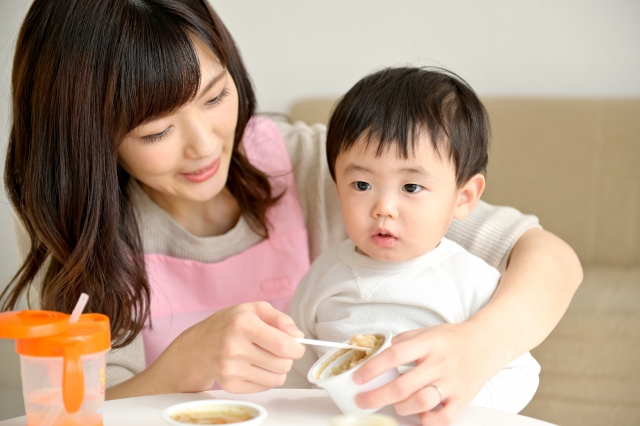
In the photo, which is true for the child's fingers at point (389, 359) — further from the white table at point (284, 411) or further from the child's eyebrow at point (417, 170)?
the child's eyebrow at point (417, 170)

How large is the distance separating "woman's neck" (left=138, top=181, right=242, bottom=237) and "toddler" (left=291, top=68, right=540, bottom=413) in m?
0.46

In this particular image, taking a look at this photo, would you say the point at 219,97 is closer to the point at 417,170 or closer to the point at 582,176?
the point at 417,170

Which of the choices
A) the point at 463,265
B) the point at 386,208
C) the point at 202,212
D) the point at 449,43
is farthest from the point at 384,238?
the point at 449,43

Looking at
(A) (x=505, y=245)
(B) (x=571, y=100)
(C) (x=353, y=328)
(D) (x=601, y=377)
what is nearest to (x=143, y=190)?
(C) (x=353, y=328)

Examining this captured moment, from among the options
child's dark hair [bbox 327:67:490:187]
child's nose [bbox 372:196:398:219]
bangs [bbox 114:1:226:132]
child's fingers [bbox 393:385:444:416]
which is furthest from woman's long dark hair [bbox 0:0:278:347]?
child's fingers [bbox 393:385:444:416]

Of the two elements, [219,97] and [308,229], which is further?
[308,229]

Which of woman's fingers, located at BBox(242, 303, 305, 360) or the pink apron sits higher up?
woman's fingers, located at BBox(242, 303, 305, 360)

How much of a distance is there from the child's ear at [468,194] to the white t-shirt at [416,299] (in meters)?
0.07

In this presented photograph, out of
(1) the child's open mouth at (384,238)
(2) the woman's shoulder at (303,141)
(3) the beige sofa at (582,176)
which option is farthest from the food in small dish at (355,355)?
(3) the beige sofa at (582,176)

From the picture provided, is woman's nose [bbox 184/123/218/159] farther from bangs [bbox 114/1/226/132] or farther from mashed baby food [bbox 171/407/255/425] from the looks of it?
mashed baby food [bbox 171/407/255/425]

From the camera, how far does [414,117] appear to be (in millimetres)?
1124

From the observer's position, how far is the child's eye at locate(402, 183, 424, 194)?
1.13 m

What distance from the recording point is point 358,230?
1.16 metres

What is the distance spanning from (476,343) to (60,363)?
0.56 m
